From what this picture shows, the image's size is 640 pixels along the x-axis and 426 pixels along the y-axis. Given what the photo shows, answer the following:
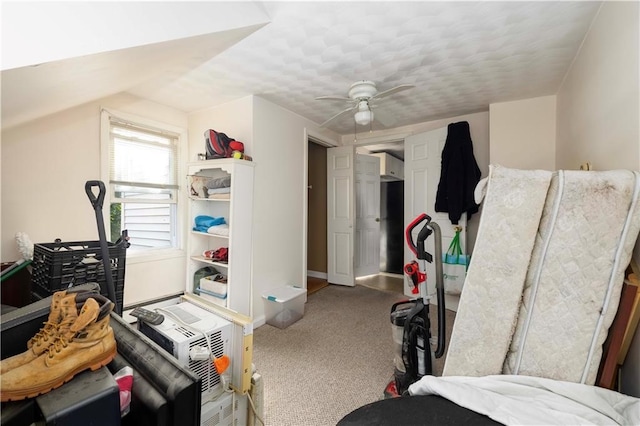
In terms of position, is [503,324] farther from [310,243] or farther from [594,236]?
[310,243]

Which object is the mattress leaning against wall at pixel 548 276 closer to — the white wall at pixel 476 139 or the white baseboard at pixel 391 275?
the white wall at pixel 476 139

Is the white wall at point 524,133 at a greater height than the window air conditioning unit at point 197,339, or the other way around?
the white wall at point 524,133

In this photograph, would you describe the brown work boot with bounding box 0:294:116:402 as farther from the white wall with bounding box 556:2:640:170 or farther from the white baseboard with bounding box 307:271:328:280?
the white baseboard with bounding box 307:271:328:280

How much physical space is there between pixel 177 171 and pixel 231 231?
1.29 meters

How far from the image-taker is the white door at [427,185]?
332 cm

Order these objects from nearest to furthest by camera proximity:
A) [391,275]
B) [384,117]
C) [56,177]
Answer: [56,177] → [384,117] → [391,275]

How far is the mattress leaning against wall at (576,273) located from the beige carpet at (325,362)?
3.61 feet

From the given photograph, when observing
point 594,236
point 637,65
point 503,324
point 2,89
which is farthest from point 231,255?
point 637,65

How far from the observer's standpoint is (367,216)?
4.64 m

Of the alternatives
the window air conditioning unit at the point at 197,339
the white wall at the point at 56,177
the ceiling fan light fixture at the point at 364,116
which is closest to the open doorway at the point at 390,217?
the ceiling fan light fixture at the point at 364,116

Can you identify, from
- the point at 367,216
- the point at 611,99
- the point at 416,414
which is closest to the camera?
the point at 416,414

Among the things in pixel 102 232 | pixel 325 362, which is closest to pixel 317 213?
pixel 325 362

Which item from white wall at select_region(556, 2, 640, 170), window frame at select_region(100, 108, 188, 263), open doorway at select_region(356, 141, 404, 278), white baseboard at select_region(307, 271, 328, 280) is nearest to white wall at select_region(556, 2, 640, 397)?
white wall at select_region(556, 2, 640, 170)

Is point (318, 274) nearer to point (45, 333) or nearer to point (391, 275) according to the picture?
point (391, 275)
